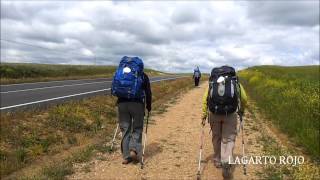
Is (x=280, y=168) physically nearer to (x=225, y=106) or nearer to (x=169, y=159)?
(x=225, y=106)

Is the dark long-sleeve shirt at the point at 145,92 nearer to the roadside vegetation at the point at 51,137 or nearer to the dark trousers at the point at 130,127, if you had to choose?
the dark trousers at the point at 130,127

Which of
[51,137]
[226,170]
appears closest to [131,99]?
[226,170]

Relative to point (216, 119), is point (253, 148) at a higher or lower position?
lower

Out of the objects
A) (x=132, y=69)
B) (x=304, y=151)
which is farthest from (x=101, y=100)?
(x=132, y=69)

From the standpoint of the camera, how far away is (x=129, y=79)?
8.10 meters

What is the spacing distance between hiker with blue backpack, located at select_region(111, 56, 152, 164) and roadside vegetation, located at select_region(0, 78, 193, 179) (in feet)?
3.55

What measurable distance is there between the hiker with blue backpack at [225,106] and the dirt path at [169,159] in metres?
0.52

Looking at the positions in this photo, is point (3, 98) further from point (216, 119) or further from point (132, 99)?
point (216, 119)

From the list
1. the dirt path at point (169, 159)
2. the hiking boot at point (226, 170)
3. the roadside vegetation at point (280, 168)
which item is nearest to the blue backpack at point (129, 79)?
the dirt path at point (169, 159)

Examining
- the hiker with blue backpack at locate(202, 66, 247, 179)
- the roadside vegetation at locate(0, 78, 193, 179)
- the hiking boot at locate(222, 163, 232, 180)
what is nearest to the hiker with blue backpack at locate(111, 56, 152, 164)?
the roadside vegetation at locate(0, 78, 193, 179)

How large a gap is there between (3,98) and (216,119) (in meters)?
13.6

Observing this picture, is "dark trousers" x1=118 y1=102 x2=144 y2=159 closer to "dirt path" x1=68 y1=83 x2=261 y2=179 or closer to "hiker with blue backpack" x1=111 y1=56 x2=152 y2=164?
"hiker with blue backpack" x1=111 y1=56 x2=152 y2=164

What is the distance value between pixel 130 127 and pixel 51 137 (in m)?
3.62

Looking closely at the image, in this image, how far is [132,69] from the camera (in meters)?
8.16
